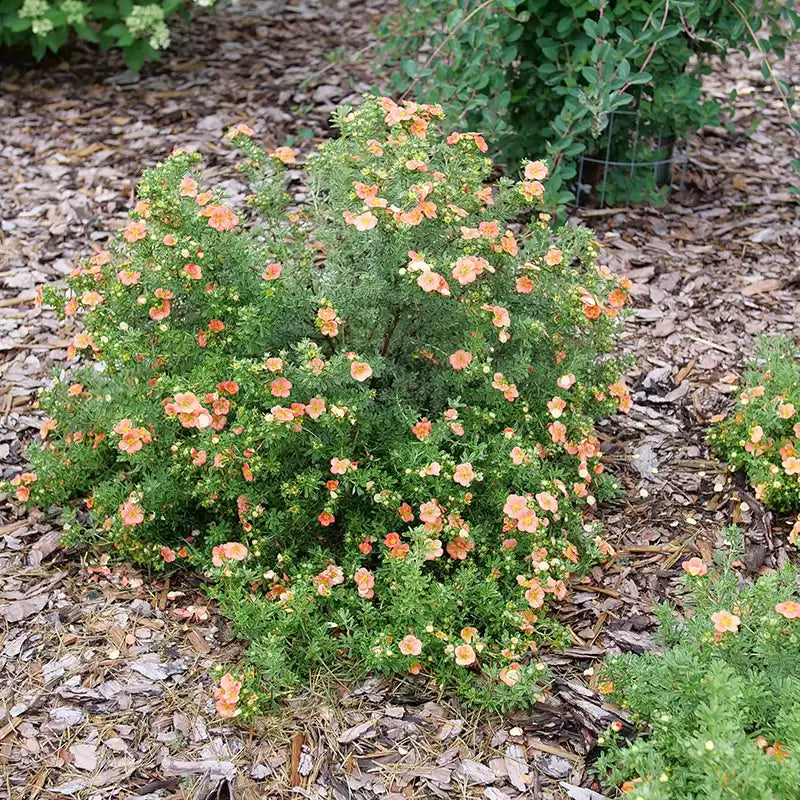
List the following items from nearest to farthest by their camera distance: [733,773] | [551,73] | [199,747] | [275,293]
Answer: [733,773] → [199,747] → [275,293] → [551,73]

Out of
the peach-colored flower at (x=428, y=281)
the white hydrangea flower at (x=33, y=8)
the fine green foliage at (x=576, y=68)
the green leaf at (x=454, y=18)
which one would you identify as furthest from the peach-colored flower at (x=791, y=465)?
the white hydrangea flower at (x=33, y=8)

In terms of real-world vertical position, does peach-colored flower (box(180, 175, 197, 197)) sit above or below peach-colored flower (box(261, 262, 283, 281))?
above

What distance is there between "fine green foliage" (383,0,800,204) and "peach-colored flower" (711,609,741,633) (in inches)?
77.5

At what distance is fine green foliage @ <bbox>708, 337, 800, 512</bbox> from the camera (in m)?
2.75

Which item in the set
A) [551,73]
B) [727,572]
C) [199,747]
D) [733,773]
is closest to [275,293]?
[199,747]

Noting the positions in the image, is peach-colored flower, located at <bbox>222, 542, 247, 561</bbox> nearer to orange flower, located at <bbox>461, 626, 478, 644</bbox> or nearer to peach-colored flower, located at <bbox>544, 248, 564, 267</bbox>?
orange flower, located at <bbox>461, 626, 478, 644</bbox>

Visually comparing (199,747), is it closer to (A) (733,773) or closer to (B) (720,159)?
(A) (733,773)

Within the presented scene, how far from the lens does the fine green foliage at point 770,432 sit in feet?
9.03

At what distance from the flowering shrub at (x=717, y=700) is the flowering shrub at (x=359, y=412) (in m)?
0.28

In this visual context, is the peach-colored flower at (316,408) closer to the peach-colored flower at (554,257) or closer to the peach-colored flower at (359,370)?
the peach-colored flower at (359,370)

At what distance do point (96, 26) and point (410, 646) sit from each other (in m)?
4.13

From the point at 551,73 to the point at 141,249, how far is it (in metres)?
1.95

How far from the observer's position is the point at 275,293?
8.34 feet

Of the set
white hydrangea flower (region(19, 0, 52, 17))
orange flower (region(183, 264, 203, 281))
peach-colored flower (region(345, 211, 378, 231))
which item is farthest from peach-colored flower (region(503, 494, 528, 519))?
white hydrangea flower (region(19, 0, 52, 17))
